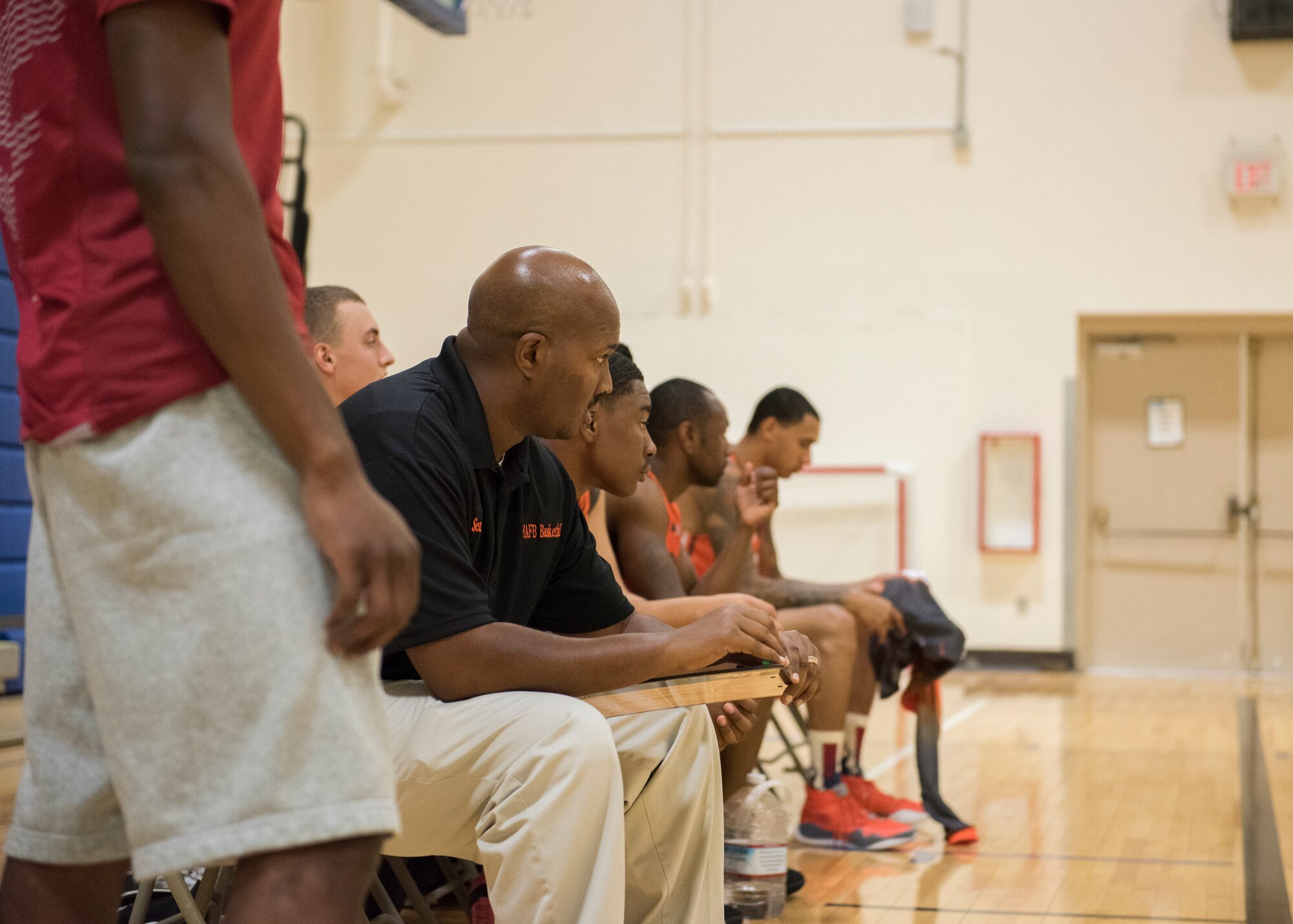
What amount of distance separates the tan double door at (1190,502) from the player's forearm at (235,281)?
347 inches

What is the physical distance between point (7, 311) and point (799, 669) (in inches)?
155

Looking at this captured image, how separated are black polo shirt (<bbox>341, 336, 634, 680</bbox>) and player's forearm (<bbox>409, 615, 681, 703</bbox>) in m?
0.02

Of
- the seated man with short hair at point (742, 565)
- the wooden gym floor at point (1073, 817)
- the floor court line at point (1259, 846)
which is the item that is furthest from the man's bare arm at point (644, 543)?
the floor court line at point (1259, 846)

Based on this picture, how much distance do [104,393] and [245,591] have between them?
0.17 metres

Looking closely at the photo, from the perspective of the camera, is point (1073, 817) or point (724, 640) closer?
point (724, 640)

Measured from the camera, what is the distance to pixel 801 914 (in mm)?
2959

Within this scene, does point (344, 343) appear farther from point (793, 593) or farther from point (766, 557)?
point (766, 557)

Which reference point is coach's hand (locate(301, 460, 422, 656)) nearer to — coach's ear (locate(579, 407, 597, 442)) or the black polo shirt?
the black polo shirt

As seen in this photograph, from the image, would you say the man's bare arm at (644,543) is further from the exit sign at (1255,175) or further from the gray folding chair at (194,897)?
the exit sign at (1255,175)

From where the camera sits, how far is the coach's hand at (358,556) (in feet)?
3.04

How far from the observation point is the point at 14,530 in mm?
4984

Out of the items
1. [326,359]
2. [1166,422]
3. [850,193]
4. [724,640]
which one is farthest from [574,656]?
[1166,422]

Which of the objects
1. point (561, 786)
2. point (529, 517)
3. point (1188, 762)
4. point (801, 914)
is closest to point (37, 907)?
point (561, 786)

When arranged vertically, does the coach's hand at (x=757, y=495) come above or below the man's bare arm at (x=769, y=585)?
above
